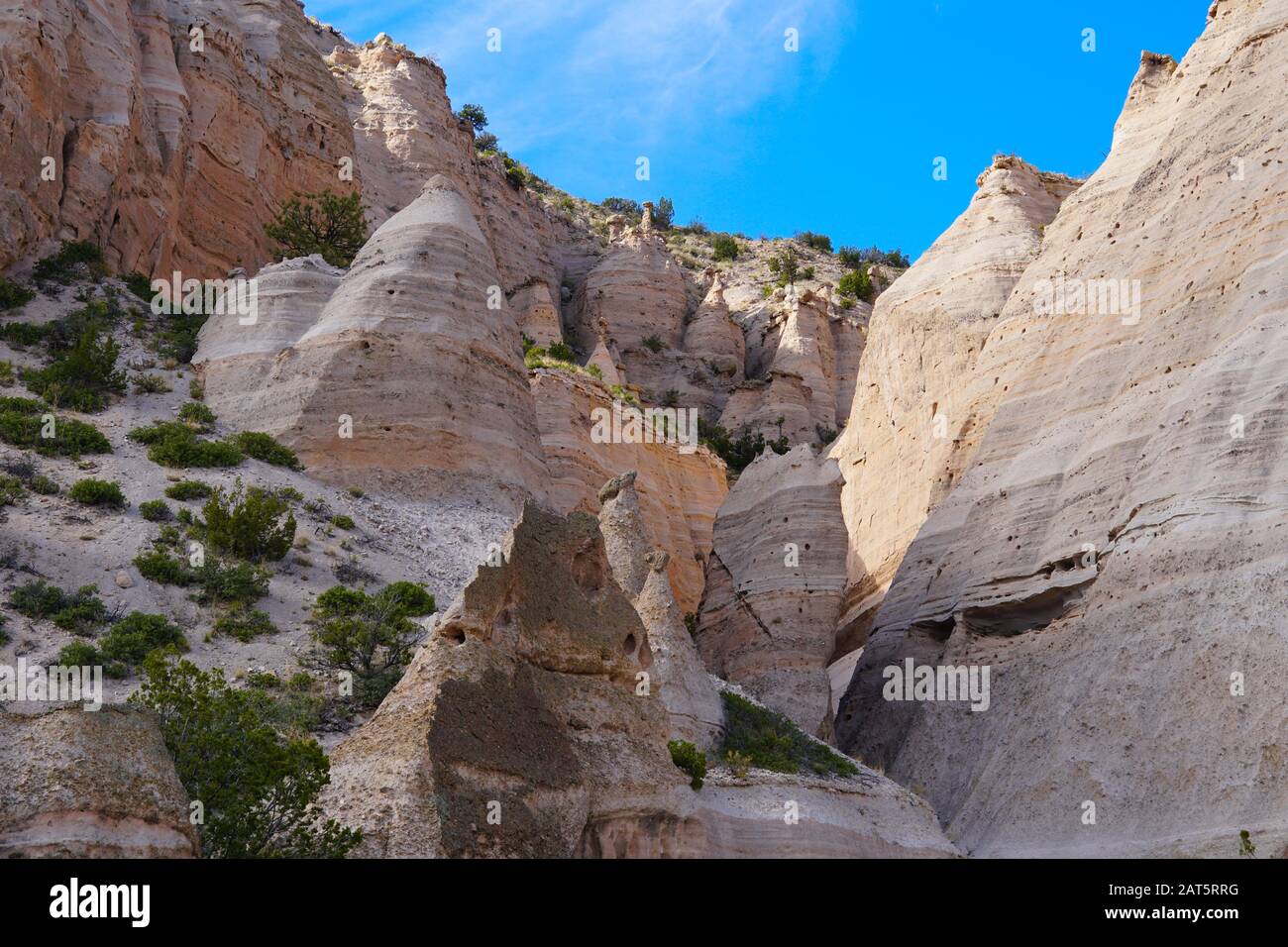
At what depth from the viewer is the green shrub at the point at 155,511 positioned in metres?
25.4

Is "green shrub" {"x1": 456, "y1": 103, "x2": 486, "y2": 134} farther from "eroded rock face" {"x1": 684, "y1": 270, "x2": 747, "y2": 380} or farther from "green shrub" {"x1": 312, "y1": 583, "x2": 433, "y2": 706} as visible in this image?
"green shrub" {"x1": 312, "y1": 583, "x2": 433, "y2": 706}

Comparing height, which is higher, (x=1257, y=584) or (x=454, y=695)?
(x=1257, y=584)

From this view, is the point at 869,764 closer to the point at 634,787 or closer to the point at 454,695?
the point at 634,787

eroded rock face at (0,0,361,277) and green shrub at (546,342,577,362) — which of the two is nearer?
eroded rock face at (0,0,361,277)

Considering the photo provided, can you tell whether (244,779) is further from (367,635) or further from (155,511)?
(155,511)

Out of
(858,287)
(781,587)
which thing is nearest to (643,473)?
(781,587)

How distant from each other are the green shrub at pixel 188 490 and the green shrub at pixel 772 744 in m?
10.3

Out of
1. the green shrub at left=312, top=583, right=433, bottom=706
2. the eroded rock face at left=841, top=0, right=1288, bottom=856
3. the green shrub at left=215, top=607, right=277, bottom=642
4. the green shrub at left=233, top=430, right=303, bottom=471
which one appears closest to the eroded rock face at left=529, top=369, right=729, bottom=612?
the eroded rock face at left=841, top=0, right=1288, bottom=856

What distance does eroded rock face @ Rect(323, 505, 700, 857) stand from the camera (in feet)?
50.0

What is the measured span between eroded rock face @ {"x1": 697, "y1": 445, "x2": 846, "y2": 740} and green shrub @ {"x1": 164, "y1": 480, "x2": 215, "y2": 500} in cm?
1228
